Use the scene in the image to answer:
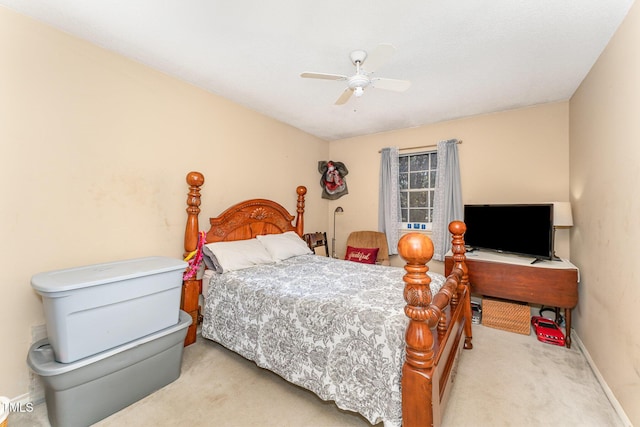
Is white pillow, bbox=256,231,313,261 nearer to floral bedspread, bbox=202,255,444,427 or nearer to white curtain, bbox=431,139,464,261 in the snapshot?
floral bedspread, bbox=202,255,444,427

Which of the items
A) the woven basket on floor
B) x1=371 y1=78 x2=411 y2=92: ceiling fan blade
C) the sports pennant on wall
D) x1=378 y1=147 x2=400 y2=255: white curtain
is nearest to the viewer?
x1=371 y1=78 x2=411 y2=92: ceiling fan blade

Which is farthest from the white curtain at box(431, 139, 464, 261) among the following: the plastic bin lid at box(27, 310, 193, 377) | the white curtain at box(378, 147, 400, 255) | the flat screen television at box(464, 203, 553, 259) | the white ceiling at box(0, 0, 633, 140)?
the plastic bin lid at box(27, 310, 193, 377)

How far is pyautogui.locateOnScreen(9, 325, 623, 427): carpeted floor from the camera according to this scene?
64.1 inches

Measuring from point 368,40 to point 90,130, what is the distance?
2110 millimetres

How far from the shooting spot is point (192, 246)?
8.34 ft

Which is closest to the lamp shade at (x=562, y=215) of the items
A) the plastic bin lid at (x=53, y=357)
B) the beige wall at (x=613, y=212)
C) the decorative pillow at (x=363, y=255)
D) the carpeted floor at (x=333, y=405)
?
the beige wall at (x=613, y=212)

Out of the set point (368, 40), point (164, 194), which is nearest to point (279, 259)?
point (164, 194)

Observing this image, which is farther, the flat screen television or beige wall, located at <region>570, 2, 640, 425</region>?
the flat screen television

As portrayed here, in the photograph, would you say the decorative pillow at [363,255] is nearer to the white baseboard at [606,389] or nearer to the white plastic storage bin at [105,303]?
the white baseboard at [606,389]

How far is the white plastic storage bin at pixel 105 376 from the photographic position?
149cm

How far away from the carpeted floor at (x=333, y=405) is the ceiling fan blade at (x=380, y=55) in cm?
220

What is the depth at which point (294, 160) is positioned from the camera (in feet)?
13.0

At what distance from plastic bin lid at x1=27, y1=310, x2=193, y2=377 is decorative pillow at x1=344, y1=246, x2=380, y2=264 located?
244 centimetres

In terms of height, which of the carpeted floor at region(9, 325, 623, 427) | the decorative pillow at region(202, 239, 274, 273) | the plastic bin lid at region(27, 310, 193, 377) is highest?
the decorative pillow at region(202, 239, 274, 273)
